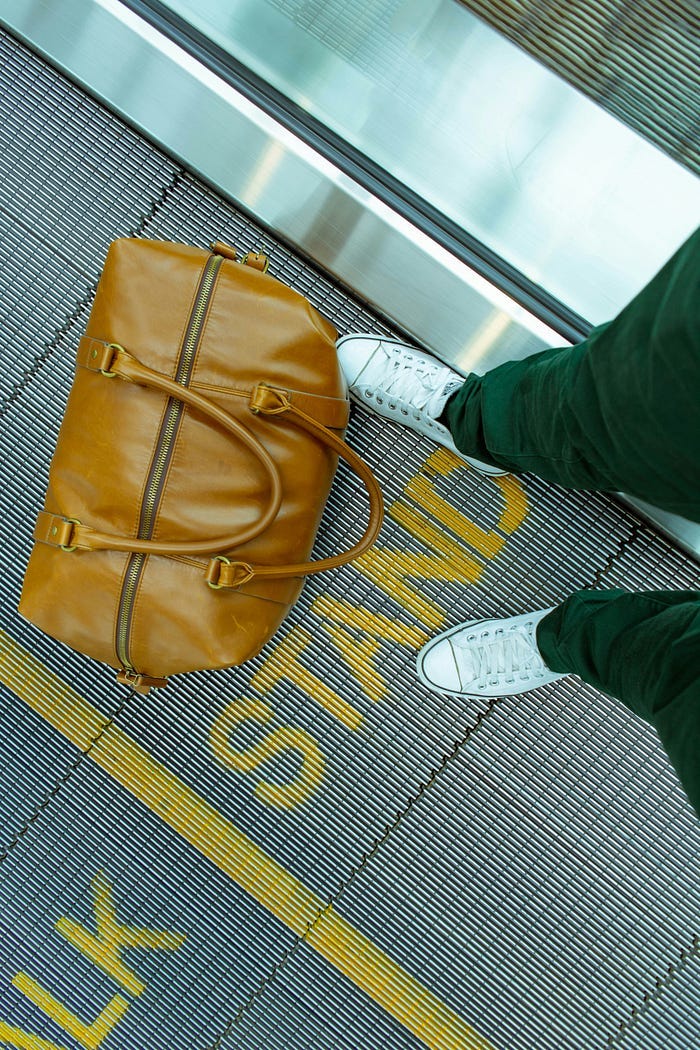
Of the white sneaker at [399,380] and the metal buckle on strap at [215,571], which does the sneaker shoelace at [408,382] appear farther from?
the metal buckle on strap at [215,571]

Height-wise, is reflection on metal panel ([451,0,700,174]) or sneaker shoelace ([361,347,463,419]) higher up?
reflection on metal panel ([451,0,700,174])

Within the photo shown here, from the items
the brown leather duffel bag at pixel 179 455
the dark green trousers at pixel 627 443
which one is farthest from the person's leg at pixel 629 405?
the brown leather duffel bag at pixel 179 455

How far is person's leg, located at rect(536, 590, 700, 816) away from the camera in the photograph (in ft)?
2.88

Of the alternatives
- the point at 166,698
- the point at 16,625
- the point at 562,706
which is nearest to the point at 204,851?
the point at 166,698

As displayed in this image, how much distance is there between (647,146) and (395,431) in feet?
2.05

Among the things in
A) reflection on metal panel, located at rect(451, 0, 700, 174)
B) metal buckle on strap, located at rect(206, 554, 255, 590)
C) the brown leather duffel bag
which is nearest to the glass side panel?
reflection on metal panel, located at rect(451, 0, 700, 174)

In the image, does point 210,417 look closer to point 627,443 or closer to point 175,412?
point 175,412

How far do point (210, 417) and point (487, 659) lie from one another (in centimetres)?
68

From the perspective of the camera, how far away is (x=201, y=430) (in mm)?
1106

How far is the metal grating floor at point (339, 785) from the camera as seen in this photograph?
4.65ft

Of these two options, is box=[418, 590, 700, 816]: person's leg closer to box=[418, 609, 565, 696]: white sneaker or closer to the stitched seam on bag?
box=[418, 609, 565, 696]: white sneaker

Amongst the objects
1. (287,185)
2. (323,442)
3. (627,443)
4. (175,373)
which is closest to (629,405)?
(627,443)

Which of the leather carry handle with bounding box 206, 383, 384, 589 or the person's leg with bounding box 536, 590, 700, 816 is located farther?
the leather carry handle with bounding box 206, 383, 384, 589

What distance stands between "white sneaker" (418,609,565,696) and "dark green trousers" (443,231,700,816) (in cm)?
6
